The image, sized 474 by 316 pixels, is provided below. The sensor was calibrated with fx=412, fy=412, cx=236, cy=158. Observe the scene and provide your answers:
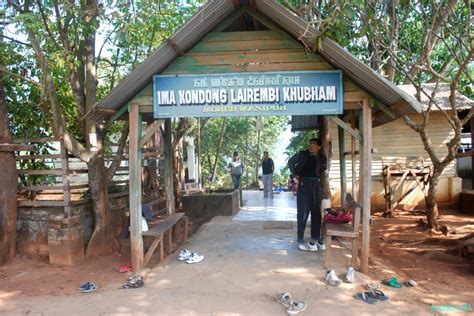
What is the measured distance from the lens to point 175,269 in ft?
19.9

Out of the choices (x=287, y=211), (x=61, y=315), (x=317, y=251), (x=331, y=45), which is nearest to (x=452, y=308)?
(x=317, y=251)

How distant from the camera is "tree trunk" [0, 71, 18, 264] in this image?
24.2ft

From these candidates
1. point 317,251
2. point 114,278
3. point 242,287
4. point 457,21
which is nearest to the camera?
point 242,287

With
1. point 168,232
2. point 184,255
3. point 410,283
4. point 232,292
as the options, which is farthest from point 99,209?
point 410,283

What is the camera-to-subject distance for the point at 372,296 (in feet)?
16.2

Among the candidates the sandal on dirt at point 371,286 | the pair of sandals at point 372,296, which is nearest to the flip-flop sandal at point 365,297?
the pair of sandals at point 372,296

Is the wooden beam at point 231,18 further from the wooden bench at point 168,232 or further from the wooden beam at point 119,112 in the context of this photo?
the wooden bench at point 168,232

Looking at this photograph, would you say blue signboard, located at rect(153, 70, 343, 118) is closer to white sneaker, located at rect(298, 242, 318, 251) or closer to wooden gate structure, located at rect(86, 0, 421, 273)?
wooden gate structure, located at rect(86, 0, 421, 273)

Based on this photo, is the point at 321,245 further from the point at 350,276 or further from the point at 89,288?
the point at 89,288

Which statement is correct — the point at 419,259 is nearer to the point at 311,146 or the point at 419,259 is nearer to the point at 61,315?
the point at 311,146

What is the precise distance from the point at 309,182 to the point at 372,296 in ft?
8.15

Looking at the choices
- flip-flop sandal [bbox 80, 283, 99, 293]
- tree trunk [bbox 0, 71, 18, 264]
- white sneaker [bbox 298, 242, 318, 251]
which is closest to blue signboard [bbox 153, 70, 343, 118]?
white sneaker [bbox 298, 242, 318, 251]

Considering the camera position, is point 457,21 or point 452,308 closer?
point 452,308

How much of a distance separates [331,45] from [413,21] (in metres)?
7.75
